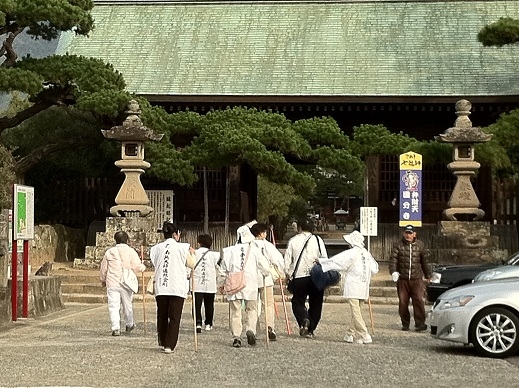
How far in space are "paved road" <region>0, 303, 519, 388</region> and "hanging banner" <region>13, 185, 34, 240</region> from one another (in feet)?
5.56

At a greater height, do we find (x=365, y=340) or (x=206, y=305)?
(x=206, y=305)

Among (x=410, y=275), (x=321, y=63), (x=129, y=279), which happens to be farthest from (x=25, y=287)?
(x=321, y=63)

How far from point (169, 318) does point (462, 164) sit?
41.4ft

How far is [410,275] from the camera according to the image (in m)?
14.8

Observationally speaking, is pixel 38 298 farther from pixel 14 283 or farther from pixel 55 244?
pixel 55 244

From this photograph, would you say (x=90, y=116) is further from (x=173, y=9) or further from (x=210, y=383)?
(x=210, y=383)

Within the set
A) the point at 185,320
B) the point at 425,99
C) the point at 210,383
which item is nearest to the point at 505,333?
the point at 210,383

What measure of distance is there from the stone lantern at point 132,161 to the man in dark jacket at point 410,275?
373 inches

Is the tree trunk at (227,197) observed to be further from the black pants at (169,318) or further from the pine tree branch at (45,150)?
the black pants at (169,318)

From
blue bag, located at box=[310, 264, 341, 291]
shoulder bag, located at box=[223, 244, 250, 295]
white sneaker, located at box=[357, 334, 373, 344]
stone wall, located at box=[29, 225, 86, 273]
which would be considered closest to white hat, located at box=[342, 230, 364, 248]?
blue bag, located at box=[310, 264, 341, 291]

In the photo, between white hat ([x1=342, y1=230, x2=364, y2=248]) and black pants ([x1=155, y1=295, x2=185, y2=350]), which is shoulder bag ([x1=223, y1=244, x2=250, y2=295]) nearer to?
black pants ([x1=155, y1=295, x2=185, y2=350])

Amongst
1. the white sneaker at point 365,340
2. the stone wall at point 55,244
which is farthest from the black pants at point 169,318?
the stone wall at point 55,244

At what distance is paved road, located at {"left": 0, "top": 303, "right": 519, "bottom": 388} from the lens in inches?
378

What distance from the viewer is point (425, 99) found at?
2573cm
